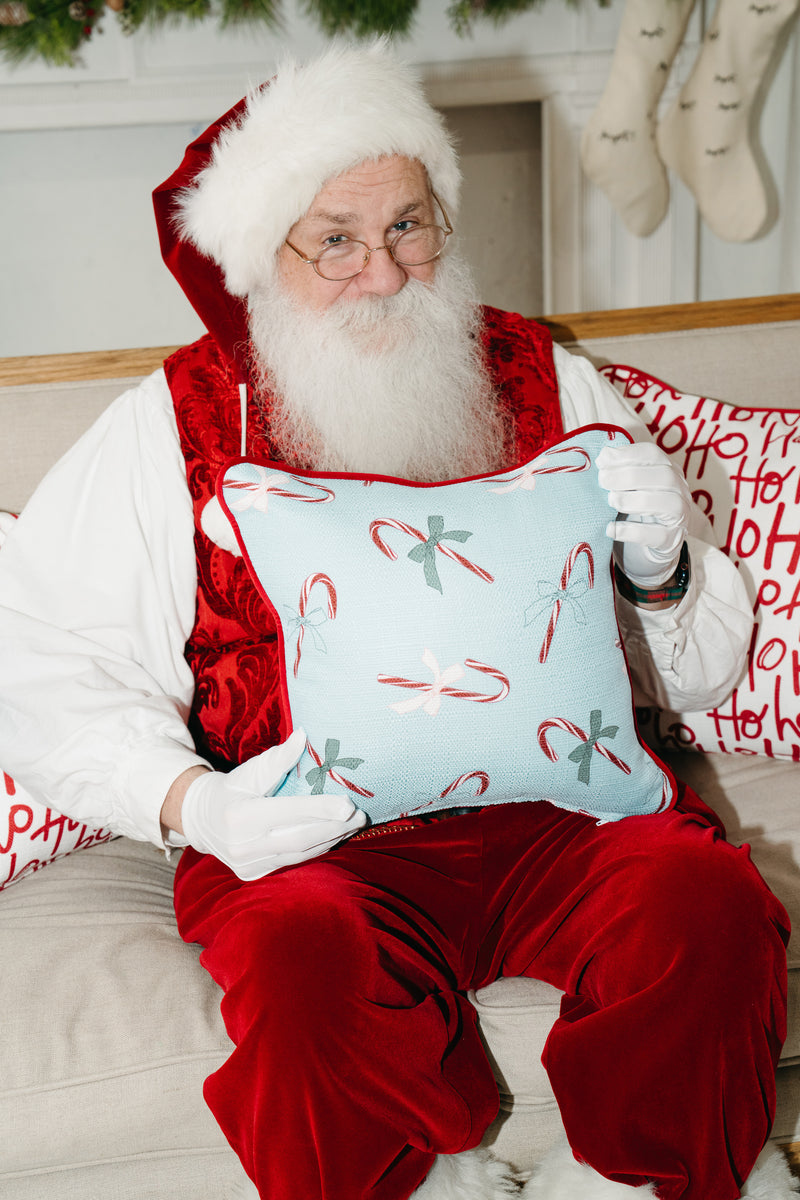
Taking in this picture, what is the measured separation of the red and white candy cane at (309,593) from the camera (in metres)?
1.09

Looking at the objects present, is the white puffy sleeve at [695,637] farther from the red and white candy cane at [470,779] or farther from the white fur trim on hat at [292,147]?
the white fur trim on hat at [292,147]

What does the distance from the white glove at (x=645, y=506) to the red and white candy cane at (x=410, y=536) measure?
18 cm

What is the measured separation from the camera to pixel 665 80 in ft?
8.53

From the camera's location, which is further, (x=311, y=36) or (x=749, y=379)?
(x=311, y=36)

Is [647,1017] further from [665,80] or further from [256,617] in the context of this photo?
[665,80]

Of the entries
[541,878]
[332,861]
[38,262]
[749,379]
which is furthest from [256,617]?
[38,262]

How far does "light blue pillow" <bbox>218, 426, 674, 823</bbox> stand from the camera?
107 cm

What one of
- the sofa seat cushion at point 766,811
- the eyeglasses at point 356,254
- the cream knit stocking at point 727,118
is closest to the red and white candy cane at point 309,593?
the eyeglasses at point 356,254

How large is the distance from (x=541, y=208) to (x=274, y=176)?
5.70ft

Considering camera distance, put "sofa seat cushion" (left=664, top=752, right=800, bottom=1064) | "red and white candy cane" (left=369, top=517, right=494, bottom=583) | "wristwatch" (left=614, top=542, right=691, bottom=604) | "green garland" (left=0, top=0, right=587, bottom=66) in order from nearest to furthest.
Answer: "red and white candy cane" (left=369, top=517, right=494, bottom=583), "sofa seat cushion" (left=664, top=752, right=800, bottom=1064), "wristwatch" (left=614, top=542, right=691, bottom=604), "green garland" (left=0, top=0, right=587, bottom=66)

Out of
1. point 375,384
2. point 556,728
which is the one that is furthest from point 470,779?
point 375,384

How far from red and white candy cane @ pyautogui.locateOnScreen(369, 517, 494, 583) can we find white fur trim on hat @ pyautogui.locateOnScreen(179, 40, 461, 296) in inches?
21.8

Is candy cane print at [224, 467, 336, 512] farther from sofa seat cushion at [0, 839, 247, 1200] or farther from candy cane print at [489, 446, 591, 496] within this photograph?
sofa seat cushion at [0, 839, 247, 1200]

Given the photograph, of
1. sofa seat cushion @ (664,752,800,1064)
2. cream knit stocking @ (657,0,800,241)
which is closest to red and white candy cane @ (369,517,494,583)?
sofa seat cushion @ (664,752,800,1064)
